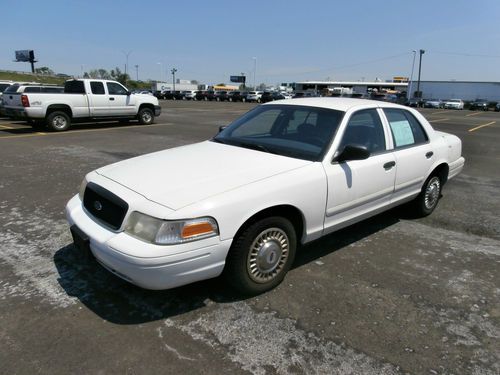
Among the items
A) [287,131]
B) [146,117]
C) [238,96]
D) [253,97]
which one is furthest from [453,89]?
[287,131]

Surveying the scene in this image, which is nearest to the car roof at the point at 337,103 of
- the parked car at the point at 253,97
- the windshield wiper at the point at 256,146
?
the windshield wiper at the point at 256,146

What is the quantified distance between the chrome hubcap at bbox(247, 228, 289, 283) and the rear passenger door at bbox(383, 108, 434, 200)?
1744 mm

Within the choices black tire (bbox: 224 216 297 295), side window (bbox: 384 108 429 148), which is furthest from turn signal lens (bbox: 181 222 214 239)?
side window (bbox: 384 108 429 148)

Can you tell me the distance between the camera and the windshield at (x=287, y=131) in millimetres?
3713

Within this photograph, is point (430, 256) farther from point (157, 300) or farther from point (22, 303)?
point (22, 303)

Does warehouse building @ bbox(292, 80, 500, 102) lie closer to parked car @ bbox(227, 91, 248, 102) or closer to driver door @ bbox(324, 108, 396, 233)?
parked car @ bbox(227, 91, 248, 102)

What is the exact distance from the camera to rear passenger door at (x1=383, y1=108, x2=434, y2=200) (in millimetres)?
4371

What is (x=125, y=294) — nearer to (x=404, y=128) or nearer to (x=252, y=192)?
(x=252, y=192)

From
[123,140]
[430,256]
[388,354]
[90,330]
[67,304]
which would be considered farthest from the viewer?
[123,140]

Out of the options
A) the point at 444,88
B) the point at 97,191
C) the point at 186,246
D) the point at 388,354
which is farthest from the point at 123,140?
the point at 444,88

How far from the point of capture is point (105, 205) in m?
3.10

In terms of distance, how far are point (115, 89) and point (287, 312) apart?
13733 millimetres

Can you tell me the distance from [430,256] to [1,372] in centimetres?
378

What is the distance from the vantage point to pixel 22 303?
3.09 meters
